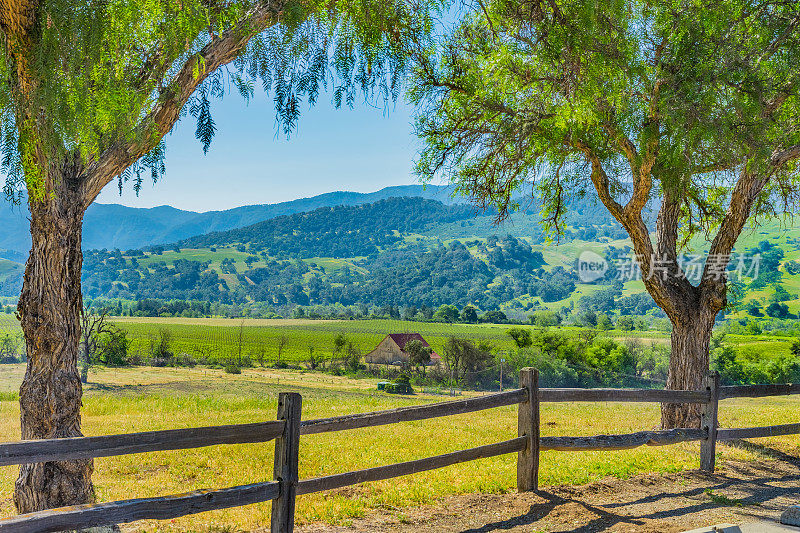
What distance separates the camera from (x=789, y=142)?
9.33 meters

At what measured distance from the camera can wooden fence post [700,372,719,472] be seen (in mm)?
7863

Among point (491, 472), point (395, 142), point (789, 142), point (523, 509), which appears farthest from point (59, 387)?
point (789, 142)

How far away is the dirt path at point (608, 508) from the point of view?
5.51 meters

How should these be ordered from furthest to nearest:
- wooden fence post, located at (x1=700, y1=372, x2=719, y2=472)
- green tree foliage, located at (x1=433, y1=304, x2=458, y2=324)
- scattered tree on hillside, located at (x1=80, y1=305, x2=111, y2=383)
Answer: green tree foliage, located at (x1=433, y1=304, x2=458, y2=324) → scattered tree on hillside, located at (x1=80, y1=305, x2=111, y2=383) → wooden fence post, located at (x1=700, y1=372, x2=719, y2=472)

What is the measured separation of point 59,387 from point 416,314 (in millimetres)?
175833

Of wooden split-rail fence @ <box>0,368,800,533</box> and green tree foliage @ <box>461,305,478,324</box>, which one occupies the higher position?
wooden split-rail fence @ <box>0,368,800,533</box>

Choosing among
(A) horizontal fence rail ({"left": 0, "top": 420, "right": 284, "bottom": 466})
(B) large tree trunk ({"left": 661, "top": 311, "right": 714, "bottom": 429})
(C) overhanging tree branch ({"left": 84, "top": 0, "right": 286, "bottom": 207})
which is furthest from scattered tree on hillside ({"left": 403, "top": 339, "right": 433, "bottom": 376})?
(A) horizontal fence rail ({"left": 0, "top": 420, "right": 284, "bottom": 466})

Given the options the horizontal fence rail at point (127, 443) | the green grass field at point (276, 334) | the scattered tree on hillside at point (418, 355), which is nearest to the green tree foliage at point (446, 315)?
the green grass field at point (276, 334)

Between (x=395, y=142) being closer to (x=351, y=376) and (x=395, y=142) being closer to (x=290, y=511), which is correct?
(x=290, y=511)

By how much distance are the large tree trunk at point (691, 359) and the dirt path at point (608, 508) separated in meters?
3.22

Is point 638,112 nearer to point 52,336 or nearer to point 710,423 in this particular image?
point 710,423

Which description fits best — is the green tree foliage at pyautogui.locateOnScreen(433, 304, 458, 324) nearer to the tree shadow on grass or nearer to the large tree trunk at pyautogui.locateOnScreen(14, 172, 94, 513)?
the tree shadow on grass

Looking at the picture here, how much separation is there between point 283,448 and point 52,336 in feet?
8.58

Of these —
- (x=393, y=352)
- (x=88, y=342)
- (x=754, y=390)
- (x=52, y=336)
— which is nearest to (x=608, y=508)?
(x=754, y=390)
